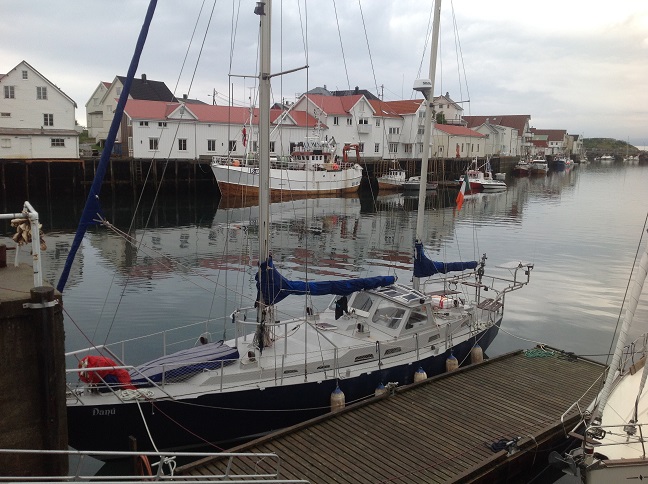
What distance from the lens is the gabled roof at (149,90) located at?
80.1m

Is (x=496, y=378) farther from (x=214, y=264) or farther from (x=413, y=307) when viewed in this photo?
(x=214, y=264)

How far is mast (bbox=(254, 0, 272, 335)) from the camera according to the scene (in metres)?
12.3

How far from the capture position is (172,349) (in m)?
Answer: 17.6

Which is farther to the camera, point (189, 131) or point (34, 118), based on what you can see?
point (189, 131)

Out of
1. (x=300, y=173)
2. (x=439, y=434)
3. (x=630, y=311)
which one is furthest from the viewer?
(x=300, y=173)

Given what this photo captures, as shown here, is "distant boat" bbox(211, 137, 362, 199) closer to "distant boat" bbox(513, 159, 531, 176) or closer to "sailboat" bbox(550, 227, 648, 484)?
"sailboat" bbox(550, 227, 648, 484)

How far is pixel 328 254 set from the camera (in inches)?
1366

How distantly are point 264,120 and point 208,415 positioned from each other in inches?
270

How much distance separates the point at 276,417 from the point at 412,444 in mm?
3376

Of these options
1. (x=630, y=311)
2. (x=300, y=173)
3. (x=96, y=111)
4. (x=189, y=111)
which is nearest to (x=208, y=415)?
(x=630, y=311)

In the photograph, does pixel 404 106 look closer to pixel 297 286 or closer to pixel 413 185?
pixel 413 185

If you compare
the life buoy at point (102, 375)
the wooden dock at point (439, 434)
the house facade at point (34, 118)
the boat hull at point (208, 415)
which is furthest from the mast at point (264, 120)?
A: the house facade at point (34, 118)

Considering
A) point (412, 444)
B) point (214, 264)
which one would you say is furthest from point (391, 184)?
point (412, 444)

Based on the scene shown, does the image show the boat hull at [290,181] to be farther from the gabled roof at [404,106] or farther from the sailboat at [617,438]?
the sailboat at [617,438]
